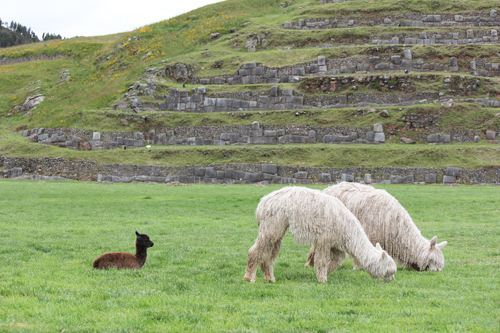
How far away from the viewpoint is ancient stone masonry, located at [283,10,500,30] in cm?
6469

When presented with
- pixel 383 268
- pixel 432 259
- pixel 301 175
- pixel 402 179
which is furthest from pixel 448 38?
pixel 383 268

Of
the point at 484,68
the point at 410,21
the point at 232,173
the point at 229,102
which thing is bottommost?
the point at 232,173

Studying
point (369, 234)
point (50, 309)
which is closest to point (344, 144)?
point (369, 234)

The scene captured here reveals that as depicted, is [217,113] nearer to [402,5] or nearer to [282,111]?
[282,111]

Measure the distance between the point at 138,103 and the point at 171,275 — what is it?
4491 centimetres

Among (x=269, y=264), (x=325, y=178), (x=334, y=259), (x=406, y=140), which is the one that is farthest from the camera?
(x=406, y=140)

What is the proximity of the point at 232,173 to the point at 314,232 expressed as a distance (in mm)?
31839

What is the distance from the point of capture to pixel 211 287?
875cm

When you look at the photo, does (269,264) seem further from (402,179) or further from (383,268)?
(402,179)

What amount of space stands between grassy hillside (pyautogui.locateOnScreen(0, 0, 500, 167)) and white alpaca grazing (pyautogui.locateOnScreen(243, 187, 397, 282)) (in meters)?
31.8

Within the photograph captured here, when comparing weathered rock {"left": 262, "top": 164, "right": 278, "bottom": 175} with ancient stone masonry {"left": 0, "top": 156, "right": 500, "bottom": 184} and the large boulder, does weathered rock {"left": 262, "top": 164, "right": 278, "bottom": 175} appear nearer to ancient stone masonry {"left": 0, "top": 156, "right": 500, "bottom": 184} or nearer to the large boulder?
ancient stone masonry {"left": 0, "top": 156, "right": 500, "bottom": 184}

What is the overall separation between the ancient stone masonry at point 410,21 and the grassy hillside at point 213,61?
1176mm

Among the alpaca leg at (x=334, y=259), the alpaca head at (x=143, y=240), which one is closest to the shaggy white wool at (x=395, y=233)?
the alpaca leg at (x=334, y=259)

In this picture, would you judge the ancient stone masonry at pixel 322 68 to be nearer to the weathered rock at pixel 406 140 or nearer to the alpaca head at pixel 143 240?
the weathered rock at pixel 406 140
